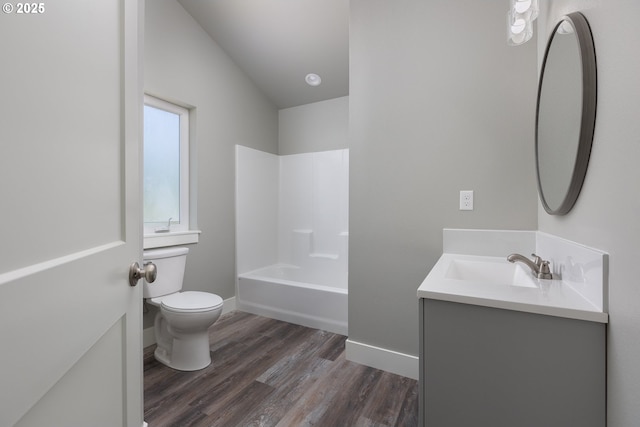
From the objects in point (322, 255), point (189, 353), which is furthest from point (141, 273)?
point (322, 255)

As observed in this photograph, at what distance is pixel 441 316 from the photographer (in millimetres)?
972

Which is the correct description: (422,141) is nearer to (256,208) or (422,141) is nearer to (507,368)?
(507,368)

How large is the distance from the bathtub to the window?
0.81m

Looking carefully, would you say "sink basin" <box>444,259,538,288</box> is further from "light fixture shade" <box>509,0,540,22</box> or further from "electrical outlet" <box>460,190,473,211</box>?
"light fixture shade" <box>509,0,540,22</box>

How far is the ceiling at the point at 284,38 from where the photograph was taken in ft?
8.11

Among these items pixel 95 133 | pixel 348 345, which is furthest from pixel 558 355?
pixel 348 345

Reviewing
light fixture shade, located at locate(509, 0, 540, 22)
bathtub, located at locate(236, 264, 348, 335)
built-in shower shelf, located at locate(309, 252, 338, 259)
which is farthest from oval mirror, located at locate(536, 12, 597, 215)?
built-in shower shelf, located at locate(309, 252, 338, 259)

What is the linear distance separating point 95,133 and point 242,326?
2385 millimetres

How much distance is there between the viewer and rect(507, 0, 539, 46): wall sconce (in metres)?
1.26

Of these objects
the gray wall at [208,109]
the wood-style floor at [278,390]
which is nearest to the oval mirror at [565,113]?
the wood-style floor at [278,390]

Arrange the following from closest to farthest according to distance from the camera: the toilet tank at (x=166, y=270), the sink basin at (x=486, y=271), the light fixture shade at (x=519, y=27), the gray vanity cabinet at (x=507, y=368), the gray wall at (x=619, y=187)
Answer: the gray wall at (x=619, y=187)
the gray vanity cabinet at (x=507, y=368)
the light fixture shade at (x=519, y=27)
the sink basin at (x=486, y=271)
the toilet tank at (x=166, y=270)

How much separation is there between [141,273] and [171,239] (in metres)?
1.73

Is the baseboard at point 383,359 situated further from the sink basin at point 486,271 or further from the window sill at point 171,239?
the window sill at point 171,239

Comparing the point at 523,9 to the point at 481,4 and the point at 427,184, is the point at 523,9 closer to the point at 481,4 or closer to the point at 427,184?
the point at 481,4
